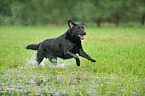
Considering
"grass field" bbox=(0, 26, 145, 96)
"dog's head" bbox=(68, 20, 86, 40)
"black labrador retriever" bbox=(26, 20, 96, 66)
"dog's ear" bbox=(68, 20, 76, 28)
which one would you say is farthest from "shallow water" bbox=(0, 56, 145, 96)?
"dog's ear" bbox=(68, 20, 76, 28)

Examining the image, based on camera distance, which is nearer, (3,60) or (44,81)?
(44,81)

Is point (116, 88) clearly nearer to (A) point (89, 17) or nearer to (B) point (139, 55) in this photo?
(B) point (139, 55)

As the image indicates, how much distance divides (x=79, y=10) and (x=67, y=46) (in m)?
40.5

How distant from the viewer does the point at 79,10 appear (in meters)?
46.5

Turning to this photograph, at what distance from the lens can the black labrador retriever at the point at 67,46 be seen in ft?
22.0

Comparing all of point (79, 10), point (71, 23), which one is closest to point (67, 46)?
point (71, 23)

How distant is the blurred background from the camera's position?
4419 cm

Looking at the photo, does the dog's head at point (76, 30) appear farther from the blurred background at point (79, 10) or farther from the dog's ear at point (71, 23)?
the blurred background at point (79, 10)

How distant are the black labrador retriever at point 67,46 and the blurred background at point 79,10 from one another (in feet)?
118

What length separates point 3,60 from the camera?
806cm

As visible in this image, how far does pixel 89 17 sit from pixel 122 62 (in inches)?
1461

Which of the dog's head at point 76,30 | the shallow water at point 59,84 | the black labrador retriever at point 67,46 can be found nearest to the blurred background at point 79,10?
the black labrador retriever at point 67,46

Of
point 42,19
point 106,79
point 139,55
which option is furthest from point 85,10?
point 106,79

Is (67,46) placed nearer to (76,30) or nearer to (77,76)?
(76,30)
